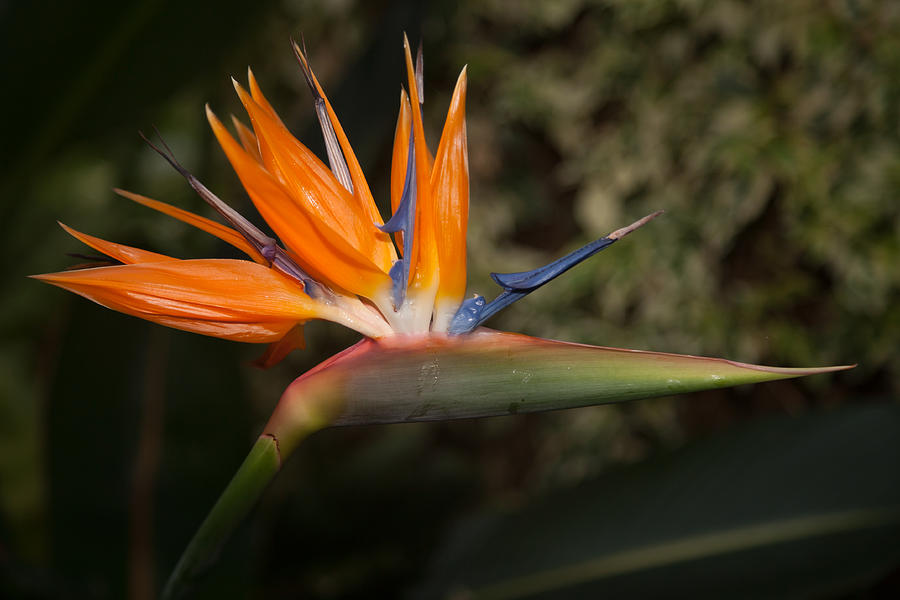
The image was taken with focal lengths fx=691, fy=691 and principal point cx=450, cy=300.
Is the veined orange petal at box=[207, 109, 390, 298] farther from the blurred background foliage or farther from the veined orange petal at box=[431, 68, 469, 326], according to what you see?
the blurred background foliage

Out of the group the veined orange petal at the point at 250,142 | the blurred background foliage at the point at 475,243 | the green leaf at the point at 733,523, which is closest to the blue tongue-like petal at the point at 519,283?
the veined orange petal at the point at 250,142

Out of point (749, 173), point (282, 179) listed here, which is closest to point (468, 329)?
point (282, 179)

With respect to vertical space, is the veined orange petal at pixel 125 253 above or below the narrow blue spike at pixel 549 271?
above

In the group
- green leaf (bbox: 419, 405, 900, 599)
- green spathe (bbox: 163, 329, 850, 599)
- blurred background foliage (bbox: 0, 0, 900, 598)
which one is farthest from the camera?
green leaf (bbox: 419, 405, 900, 599)

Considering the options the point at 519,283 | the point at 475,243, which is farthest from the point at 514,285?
the point at 475,243

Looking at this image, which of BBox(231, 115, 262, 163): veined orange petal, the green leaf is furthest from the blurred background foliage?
BBox(231, 115, 262, 163): veined orange petal

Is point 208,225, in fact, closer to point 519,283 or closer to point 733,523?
point 519,283

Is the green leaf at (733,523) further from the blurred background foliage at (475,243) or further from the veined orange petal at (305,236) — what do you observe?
the veined orange petal at (305,236)
